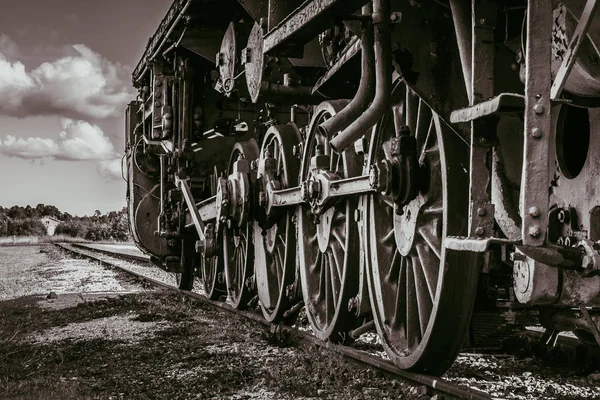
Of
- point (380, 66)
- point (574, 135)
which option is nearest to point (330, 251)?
point (380, 66)

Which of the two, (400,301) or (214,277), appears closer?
(400,301)

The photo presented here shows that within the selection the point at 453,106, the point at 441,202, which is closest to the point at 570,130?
the point at 453,106

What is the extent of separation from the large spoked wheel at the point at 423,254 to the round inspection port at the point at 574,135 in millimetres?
438

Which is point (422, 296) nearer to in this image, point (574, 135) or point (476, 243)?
point (574, 135)

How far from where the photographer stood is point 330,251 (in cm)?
464

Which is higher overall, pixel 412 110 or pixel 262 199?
pixel 412 110

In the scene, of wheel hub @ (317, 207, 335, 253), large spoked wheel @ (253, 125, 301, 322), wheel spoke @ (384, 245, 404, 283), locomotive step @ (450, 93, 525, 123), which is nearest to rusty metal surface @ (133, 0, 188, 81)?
large spoked wheel @ (253, 125, 301, 322)

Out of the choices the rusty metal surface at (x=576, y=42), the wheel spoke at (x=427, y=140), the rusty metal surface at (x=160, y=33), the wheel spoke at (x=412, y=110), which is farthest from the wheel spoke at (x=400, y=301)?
the rusty metal surface at (x=160, y=33)

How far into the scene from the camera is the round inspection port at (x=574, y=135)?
8.90ft

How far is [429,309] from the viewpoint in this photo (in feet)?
11.1

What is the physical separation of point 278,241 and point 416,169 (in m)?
2.47

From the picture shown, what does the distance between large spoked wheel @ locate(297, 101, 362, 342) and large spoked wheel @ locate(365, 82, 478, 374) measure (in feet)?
1.32

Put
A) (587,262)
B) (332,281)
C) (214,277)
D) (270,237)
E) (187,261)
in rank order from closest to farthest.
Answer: (587,262), (332,281), (270,237), (214,277), (187,261)

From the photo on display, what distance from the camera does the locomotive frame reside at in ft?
7.29
